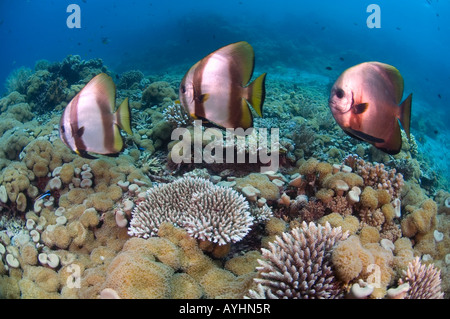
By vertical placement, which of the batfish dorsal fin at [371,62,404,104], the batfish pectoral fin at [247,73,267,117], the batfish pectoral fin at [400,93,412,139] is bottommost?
the batfish pectoral fin at [400,93,412,139]

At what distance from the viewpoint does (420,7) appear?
283ft

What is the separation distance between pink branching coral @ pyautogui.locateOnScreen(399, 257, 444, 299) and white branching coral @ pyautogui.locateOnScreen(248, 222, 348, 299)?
2.69 feet

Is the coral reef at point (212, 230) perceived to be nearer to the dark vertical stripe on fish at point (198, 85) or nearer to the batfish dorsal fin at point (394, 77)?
the batfish dorsal fin at point (394, 77)

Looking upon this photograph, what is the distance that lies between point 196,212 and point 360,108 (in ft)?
7.37

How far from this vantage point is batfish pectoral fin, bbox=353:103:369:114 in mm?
1882

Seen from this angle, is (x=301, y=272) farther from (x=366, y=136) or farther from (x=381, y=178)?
(x=381, y=178)

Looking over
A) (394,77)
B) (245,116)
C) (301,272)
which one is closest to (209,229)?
(301,272)

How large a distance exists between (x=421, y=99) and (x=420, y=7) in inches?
3092

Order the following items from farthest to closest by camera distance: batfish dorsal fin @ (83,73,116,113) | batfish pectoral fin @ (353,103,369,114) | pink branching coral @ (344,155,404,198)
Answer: pink branching coral @ (344,155,404,198)
batfish dorsal fin @ (83,73,116,113)
batfish pectoral fin @ (353,103,369,114)

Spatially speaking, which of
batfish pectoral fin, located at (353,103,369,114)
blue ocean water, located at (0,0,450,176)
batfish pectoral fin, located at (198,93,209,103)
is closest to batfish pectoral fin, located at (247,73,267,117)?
batfish pectoral fin, located at (198,93,209,103)

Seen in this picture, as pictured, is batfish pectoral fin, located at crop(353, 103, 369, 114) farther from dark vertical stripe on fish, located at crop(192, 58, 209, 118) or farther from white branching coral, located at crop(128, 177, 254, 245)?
white branching coral, located at crop(128, 177, 254, 245)

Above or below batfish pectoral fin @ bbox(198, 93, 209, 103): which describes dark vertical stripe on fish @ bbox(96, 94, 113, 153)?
below

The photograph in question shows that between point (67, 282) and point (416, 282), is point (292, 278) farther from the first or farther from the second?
point (67, 282)
